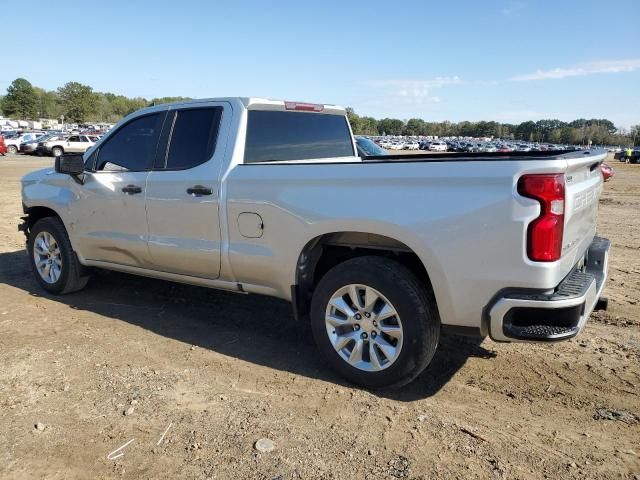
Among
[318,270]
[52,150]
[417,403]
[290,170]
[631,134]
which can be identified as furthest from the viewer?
[631,134]

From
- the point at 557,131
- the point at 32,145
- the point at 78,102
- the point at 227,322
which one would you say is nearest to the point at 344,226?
the point at 227,322

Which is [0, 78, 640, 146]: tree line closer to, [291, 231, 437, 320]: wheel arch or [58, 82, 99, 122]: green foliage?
[58, 82, 99, 122]: green foliage

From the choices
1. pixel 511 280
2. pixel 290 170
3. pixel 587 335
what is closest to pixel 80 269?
pixel 290 170

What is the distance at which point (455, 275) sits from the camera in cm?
317

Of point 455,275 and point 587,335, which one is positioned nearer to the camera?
point 455,275

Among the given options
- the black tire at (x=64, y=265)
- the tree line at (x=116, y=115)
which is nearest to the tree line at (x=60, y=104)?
the tree line at (x=116, y=115)

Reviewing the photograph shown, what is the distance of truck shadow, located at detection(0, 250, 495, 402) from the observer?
399 centimetres

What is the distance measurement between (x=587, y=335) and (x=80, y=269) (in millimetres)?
4860

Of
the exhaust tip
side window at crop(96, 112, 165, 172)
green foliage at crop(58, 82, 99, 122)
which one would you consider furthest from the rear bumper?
green foliage at crop(58, 82, 99, 122)

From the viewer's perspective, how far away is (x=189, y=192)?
14.2 feet

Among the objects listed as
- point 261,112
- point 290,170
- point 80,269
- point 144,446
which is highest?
point 261,112

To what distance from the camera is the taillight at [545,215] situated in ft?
9.50

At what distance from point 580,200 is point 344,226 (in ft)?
4.79

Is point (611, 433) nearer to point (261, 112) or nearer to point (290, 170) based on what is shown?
point (290, 170)
